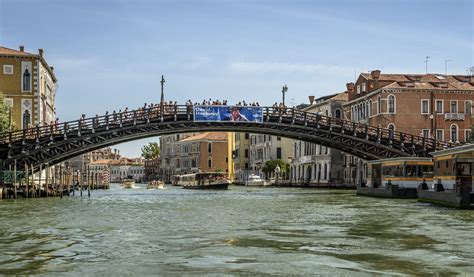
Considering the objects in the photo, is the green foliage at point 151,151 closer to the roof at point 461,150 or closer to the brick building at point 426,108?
the brick building at point 426,108

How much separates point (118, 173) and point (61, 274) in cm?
16590

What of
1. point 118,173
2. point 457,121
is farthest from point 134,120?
point 118,173

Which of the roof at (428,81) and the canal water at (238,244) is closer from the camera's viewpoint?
the canal water at (238,244)

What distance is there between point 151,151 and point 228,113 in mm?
110532

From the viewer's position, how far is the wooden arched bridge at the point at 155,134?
38.0 metres

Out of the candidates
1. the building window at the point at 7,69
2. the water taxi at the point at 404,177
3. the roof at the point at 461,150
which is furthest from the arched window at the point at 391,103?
the building window at the point at 7,69

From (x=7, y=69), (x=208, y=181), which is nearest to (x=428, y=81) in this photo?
(x=208, y=181)

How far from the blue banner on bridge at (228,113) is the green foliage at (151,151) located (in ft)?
352

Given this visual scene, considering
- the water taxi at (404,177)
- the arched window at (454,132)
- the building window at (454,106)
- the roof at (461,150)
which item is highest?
the building window at (454,106)

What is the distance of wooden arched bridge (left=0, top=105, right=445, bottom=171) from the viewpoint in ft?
125

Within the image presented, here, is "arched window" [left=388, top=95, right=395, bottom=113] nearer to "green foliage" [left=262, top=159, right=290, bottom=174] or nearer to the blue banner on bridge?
the blue banner on bridge

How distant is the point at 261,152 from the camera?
92.0 m

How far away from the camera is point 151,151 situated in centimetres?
15188

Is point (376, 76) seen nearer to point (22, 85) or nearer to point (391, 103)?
point (391, 103)
